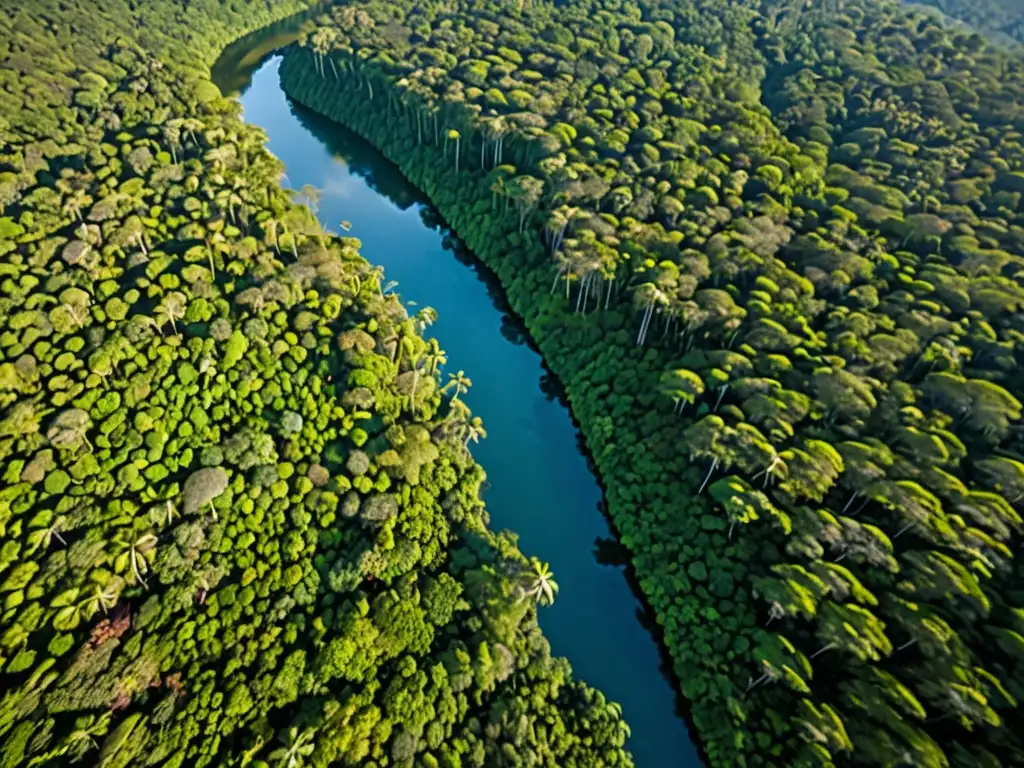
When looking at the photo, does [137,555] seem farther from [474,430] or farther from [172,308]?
[474,430]

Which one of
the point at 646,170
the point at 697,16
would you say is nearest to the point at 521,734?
the point at 646,170

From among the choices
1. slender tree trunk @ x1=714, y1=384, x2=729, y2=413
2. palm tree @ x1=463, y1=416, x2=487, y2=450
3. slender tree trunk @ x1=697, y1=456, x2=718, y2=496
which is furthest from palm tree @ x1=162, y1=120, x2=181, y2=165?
slender tree trunk @ x1=697, y1=456, x2=718, y2=496

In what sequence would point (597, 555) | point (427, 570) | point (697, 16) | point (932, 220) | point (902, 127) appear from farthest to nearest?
1. point (697, 16)
2. point (902, 127)
3. point (932, 220)
4. point (597, 555)
5. point (427, 570)

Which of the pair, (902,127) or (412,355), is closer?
(412,355)

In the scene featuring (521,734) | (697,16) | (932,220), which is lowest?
(521,734)

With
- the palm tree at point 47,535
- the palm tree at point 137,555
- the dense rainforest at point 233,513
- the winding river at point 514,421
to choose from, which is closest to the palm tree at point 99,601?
the dense rainforest at point 233,513

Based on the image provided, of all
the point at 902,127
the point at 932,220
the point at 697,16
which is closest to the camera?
the point at 932,220

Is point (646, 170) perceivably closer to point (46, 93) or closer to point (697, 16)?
point (697, 16)

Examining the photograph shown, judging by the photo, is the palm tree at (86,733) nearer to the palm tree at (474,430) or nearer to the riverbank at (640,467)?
the palm tree at (474,430)
